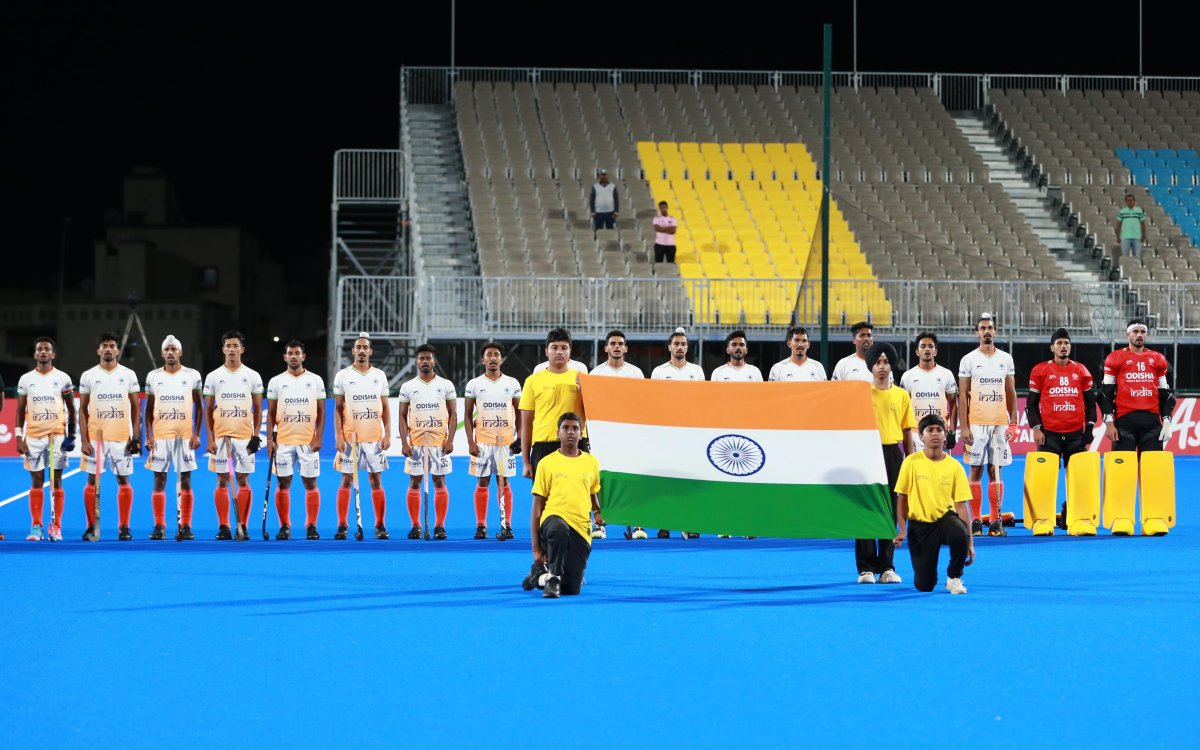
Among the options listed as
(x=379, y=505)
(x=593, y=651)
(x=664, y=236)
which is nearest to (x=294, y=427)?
(x=379, y=505)

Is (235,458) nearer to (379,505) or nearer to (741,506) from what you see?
(379,505)

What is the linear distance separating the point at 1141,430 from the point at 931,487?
5.58 m

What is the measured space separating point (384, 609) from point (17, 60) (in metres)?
34.9

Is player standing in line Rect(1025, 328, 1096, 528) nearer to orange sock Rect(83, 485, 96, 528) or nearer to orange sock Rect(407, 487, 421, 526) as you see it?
orange sock Rect(407, 487, 421, 526)

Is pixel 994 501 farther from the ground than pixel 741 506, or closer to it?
closer to it

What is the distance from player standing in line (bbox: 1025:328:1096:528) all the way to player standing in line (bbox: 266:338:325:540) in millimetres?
6886

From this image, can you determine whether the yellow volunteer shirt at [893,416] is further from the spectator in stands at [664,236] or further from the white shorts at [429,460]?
the spectator in stands at [664,236]

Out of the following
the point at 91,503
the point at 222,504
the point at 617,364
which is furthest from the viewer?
the point at 222,504

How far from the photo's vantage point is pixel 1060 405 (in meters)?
14.1

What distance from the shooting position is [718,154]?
113 ft

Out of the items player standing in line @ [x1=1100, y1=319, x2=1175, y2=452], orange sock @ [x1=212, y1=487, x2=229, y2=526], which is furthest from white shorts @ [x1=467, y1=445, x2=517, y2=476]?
player standing in line @ [x1=1100, y1=319, x2=1175, y2=452]

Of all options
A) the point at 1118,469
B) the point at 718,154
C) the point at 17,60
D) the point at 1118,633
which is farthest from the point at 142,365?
the point at 1118,633

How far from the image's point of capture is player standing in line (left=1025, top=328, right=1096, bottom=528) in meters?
14.1

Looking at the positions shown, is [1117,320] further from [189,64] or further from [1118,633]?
[189,64]
